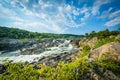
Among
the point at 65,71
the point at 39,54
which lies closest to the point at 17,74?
the point at 65,71

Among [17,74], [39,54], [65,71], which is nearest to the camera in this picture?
[17,74]

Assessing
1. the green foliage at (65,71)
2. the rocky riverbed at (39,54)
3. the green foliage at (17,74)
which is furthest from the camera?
the rocky riverbed at (39,54)

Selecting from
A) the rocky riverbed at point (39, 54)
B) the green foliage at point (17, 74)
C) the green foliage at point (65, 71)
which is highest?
the green foliage at point (17, 74)

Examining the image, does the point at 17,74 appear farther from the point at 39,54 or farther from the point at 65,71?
the point at 39,54

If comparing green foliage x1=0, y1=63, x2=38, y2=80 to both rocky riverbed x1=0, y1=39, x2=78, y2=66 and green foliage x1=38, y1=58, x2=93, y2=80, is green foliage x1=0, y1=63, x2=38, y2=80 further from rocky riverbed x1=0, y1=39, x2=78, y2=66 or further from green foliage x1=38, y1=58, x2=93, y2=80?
rocky riverbed x1=0, y1=39, x2=78, y2=66

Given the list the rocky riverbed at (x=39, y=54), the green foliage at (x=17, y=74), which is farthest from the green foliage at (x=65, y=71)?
the rocky riverbed at (x=39, y=54)

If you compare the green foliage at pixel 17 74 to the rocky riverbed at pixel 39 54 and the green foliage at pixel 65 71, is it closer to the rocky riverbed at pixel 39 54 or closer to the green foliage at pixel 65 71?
the green foliage at pixel 65 71

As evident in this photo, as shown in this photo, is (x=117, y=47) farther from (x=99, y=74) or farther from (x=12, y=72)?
(x=12, y=72)

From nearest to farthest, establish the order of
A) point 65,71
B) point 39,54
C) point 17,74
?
point 17,74 < point 65,71 < point 39,54

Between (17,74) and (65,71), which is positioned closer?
(17,74)

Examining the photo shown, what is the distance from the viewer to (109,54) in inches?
768

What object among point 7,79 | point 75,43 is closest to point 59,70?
point 7,79

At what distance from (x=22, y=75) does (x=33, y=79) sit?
22.1 inches

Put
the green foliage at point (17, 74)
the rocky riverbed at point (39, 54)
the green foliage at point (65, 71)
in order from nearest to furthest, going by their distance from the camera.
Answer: the green foliage at point (17, 74), the green foliage at point (65, 71), the rocky riverbed at point (39, 54)
